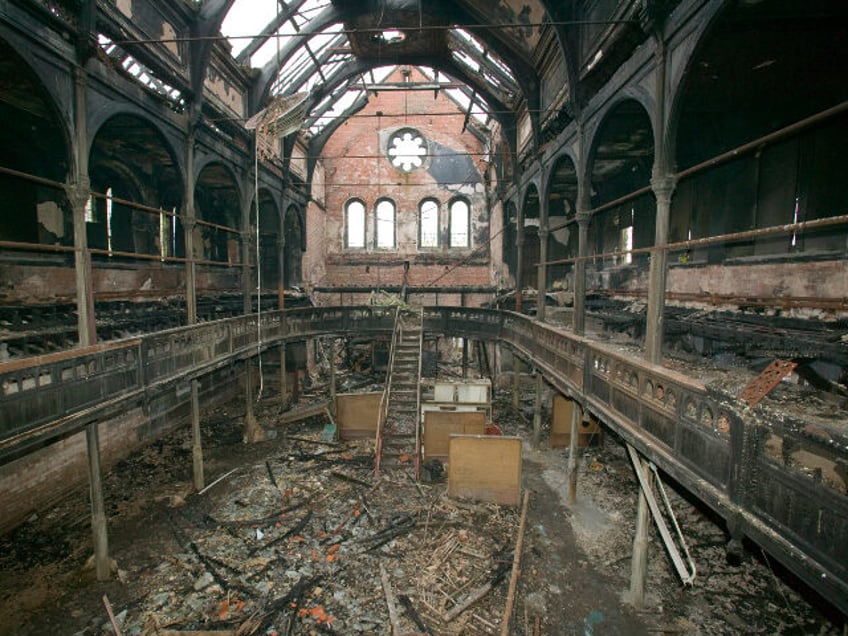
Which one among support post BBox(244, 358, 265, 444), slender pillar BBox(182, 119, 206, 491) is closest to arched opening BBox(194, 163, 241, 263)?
slender pillar BBox(182, 119, 206, 491)

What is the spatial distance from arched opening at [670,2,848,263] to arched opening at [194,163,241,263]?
55.2 ft

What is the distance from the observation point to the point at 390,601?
7.20m

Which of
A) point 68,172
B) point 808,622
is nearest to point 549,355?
point 808,622

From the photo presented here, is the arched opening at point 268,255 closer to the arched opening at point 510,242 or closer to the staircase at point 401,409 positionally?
the staircase at point 401,409

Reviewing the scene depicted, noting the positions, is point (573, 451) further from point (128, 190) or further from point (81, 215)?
point (128, 190)

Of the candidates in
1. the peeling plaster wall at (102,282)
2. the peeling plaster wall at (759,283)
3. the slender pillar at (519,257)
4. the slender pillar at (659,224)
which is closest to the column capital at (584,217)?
the peeling plaster wall at (759,283)

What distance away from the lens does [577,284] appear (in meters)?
9.68

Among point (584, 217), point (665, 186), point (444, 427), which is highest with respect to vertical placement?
point (584, 217)

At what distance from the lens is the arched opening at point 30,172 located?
10.1 metres

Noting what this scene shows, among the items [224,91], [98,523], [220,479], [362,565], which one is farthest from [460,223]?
[98,523]

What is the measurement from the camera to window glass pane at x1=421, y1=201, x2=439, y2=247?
26656 millimetres

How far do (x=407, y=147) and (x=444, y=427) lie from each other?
2020 cm

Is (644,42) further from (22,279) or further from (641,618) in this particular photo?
(22,279)

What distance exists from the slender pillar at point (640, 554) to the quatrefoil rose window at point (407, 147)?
77.2 feet
